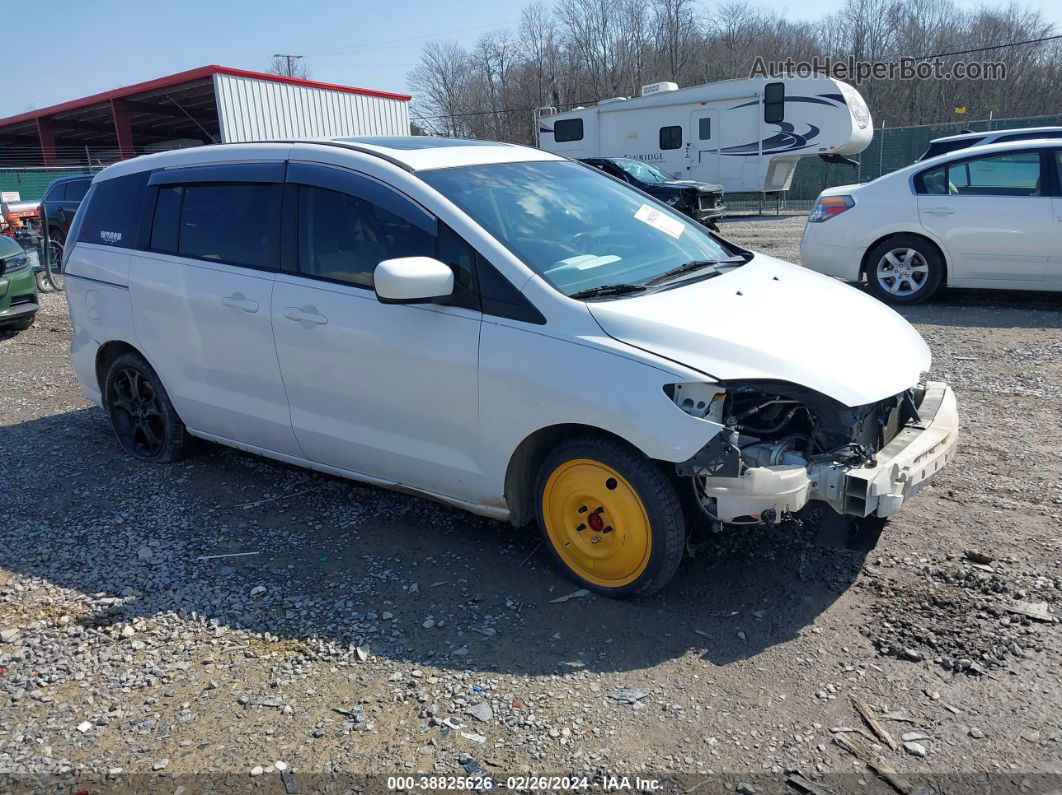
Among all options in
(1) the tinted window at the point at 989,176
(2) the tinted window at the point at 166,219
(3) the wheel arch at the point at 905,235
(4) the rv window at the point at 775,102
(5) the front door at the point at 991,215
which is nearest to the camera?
(2) the tinted window at the point at 166,219

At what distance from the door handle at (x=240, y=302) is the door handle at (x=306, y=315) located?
0.87 ft

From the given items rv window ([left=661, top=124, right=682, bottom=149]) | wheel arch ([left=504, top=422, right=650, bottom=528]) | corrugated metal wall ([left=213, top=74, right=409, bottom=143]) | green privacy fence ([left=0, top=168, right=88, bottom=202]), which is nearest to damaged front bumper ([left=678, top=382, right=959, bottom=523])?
wheel arch ([left=504, top=422, right=650, bottom=528])

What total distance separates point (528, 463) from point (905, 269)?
23.2 ft

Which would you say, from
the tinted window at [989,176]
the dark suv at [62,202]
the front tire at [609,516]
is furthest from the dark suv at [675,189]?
the front tire at [609,516]

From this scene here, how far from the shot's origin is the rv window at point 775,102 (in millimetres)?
21875

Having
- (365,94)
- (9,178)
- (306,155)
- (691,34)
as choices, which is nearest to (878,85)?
(691,34)

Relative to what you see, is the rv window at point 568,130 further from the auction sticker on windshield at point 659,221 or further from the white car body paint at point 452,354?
the auction sticker on windshield at point 659,221

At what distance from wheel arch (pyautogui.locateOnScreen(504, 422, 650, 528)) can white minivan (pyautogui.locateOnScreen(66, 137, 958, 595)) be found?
0.01 meters

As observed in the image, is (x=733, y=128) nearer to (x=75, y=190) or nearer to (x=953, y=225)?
(x=953, y=225)

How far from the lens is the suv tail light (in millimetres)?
9516

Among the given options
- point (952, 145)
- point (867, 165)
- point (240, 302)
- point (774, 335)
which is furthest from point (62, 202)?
point (867, 165)

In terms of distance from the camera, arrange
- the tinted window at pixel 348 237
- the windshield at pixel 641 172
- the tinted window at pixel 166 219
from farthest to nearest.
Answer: the windshield at pixel 641 172 → the tinted window at pixel 166 219 → the tinted window at pixel 348 237

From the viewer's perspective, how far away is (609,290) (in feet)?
12.2

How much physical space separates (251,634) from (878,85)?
4950 centimetres
